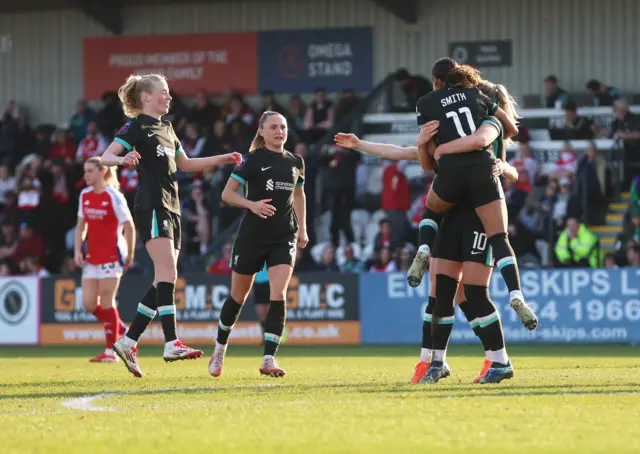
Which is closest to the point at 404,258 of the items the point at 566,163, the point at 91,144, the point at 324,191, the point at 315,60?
the point at 324,191

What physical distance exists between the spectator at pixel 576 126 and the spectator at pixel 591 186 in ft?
4.08

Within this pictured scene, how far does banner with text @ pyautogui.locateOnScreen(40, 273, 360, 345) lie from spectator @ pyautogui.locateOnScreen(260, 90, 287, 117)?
21.0 feet

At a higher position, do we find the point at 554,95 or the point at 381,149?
the point at 554,95

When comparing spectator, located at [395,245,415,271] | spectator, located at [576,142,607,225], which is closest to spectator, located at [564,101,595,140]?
spectator, located at [576,142,607,225]

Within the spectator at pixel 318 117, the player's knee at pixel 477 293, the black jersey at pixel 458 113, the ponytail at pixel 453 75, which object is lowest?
the player's knee at pixel 477 293

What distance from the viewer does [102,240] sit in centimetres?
A: 1398

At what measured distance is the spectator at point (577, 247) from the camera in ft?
64.5

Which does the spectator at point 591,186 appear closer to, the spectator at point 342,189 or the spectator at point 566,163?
the spectator at point 566,163

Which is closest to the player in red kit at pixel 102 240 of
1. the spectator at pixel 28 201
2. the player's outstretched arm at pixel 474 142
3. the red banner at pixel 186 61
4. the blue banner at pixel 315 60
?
the player's outstretched arm at pixel 474 142

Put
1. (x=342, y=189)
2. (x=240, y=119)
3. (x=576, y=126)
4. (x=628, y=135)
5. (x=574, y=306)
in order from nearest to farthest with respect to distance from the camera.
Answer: (x=574, y=306)
(x=628, y=135)
(x=342, y=189)
(x=576, y=126)
(x=240, y=119)

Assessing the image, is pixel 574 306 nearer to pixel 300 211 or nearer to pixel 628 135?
pixel 628 135

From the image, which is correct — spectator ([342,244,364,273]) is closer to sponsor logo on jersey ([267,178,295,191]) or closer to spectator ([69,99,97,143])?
spectator ([69,99,97,143])

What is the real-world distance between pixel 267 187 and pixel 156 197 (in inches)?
35.4

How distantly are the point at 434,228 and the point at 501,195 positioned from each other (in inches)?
21.1
